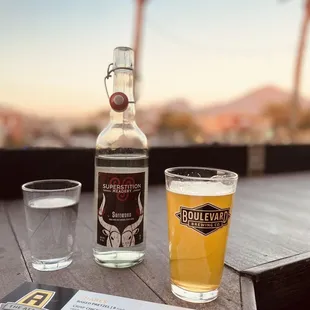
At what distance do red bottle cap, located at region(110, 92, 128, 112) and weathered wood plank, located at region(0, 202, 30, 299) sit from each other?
303 millimetres

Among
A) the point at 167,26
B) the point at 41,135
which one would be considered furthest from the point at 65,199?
the point at 167,26

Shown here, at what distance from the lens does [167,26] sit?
205 cm

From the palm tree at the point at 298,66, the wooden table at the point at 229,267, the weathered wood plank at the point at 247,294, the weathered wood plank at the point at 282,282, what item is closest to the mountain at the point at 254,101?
the palm tree at the point at 298,66

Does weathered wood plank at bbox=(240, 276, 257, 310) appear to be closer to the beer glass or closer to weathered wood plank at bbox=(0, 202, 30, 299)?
the beer glass

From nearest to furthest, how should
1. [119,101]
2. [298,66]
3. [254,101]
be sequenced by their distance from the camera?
1. [119,101]
2. [254,101]
3. [298,66]

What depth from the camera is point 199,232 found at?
17.9 inches

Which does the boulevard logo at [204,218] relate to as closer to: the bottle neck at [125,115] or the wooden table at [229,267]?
the wooden table at [229,267]

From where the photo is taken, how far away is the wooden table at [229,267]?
1.60ft

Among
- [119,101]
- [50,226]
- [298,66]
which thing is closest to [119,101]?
[119,101]

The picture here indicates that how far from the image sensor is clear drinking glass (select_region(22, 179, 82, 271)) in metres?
0.55

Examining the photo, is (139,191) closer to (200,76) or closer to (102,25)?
(102,25)

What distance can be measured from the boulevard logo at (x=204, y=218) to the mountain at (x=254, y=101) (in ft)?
5.72

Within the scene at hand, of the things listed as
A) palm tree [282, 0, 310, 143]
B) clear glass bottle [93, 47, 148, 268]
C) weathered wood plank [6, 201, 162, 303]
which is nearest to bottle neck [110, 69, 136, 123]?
clear glass bottle [93, 47, 148, 268]

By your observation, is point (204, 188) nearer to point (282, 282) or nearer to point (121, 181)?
point (121, 181)
